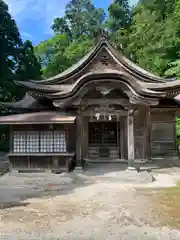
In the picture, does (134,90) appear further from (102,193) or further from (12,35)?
(12,35)

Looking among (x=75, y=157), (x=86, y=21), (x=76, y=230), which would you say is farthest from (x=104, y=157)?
(x=86, y=21)

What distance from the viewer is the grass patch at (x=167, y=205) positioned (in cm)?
616

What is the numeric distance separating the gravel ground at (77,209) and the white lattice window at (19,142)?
5.71 feet

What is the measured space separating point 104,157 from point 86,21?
4870 cm

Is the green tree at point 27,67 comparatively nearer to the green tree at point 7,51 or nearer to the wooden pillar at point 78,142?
the green tree at point 7,51

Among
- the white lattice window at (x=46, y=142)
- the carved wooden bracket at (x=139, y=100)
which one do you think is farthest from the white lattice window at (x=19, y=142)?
the carved wooden bracket at (x=139, y=100)

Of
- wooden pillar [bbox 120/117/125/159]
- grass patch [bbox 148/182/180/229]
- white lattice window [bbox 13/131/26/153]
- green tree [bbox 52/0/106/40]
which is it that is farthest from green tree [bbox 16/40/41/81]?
green tree [bbox 52/0/106/40]

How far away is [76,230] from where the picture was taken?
556 centimetres

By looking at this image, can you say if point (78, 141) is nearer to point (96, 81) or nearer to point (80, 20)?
point (96, 81)

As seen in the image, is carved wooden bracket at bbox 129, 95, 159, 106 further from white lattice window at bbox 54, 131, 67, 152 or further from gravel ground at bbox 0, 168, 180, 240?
white lattice window at bbox 54, 131, 67, 152

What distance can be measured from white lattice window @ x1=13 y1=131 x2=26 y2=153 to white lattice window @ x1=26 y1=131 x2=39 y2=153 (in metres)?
0.19

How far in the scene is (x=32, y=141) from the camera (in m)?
12.6

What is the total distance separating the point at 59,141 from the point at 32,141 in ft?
4.21

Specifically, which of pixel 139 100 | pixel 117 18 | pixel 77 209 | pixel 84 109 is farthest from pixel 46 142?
pixel 117 18
